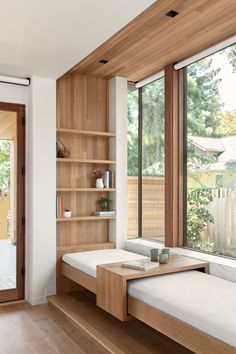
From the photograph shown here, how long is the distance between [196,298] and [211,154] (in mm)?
1745

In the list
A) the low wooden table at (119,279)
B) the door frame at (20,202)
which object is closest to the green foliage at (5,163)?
the door frame at (20,202)

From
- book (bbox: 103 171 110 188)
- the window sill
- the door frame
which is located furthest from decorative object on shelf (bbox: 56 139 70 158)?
the window sill

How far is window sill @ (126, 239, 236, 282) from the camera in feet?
10.2

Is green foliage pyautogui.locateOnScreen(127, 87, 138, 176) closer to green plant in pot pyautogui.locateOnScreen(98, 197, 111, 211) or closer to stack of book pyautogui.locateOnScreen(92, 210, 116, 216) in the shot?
green plant in pot pyautogui.locateOnScreen(98, 197, 111, 211)

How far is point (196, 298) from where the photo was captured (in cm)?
243

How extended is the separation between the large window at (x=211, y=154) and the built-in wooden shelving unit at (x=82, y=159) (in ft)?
3.36

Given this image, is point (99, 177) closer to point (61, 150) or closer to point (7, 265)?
point (61, 150)

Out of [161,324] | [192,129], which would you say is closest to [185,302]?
[161,324]

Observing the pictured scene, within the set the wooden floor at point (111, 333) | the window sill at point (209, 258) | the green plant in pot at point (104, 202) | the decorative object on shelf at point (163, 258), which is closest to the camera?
the wooden floor at point (111, 333)

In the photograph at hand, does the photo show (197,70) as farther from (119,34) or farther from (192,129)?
(119,34)

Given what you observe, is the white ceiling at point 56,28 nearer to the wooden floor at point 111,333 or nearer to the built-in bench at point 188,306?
the built-in bench at point 188,306

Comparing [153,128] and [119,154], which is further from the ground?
[153,128]

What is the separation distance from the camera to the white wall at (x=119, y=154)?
14.9ft

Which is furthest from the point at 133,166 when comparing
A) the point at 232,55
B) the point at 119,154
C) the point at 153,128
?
the point at 232,55
